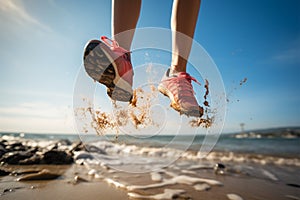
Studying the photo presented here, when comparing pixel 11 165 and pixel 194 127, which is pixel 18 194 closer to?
pixel 11 165

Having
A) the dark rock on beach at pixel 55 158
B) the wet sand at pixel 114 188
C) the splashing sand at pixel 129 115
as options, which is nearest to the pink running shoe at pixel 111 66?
the splashing sand at pixel 129 115

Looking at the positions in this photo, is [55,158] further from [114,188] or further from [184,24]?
[184,24]

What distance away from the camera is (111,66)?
1.34 m

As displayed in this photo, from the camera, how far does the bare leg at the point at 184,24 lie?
5.21 ft

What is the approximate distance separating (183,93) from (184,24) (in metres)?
0.59

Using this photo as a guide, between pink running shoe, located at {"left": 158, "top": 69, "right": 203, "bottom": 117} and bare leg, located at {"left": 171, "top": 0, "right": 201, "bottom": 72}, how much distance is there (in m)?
0.22

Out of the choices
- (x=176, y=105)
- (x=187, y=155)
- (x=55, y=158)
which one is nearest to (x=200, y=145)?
(x=187, y=155)

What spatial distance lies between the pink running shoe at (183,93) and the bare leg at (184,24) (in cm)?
22

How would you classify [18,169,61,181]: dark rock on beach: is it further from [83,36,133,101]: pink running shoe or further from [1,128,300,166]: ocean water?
[83,36,133,101]: pink running shoe

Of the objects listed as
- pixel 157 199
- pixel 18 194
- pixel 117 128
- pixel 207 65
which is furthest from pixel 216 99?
pixel 18 194

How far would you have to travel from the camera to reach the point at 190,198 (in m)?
1.94

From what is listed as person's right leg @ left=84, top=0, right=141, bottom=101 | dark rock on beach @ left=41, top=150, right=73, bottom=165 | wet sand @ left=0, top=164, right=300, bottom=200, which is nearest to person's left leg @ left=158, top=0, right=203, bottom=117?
person's right leg @ left=84, top=0, right=141, bottom=101

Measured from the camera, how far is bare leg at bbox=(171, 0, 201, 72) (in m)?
1.59

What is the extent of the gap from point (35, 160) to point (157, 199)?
250 cm
